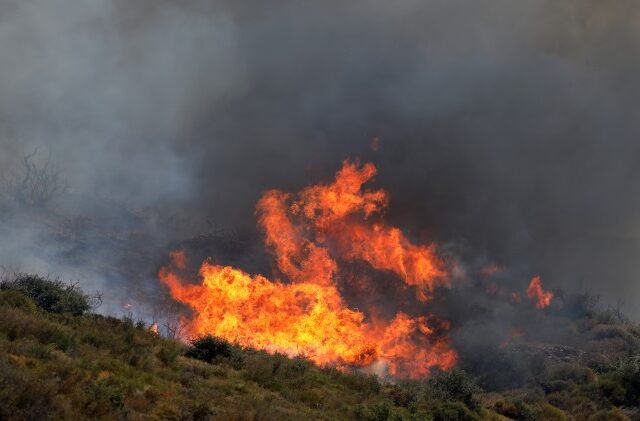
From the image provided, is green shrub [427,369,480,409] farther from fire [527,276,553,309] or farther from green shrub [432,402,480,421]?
fire [527,276,553,309]

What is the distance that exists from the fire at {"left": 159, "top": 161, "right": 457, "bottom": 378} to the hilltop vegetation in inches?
597

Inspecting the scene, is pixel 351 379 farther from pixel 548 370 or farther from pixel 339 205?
pixel 339 205

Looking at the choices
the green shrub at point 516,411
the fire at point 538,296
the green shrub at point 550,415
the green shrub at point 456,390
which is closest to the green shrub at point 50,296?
the green shrub at point 456,390

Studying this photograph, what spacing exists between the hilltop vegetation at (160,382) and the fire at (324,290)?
49.8 feet

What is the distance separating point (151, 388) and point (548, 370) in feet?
125

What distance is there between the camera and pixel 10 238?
165 feet

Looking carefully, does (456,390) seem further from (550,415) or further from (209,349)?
(209,349)

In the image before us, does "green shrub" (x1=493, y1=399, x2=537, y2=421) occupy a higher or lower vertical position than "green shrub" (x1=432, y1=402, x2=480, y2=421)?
higher

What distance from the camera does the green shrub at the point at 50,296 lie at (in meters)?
16.8

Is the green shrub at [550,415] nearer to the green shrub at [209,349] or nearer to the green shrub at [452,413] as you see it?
the green shrub at [452,413]

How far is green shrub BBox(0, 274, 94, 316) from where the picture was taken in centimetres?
1680

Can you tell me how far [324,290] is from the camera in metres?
40.7

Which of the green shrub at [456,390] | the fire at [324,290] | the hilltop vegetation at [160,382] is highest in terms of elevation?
the fire at [324,290]

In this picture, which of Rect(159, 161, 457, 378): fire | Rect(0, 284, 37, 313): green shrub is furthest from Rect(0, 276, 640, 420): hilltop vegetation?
Rect(159, 161, 457, 378): fire
